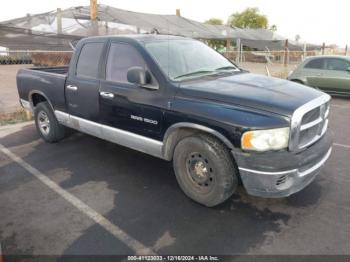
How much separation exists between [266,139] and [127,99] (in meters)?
1.89

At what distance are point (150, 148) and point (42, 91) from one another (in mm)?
2827

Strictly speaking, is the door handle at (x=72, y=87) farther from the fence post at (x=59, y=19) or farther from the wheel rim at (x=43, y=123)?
the fence post at (x=59, y=19)

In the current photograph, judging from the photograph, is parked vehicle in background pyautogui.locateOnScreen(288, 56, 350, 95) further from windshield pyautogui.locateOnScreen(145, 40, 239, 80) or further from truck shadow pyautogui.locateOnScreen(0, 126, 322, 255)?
truck shadow pyautogui.locateOnScreen(0, 126, 322, 255)

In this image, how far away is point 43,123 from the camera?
6.16m

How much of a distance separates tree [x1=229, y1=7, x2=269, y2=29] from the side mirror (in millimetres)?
55487

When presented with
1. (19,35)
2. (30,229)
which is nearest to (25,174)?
(30,229)

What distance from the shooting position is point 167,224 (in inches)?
133

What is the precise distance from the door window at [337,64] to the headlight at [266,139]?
8.76 m

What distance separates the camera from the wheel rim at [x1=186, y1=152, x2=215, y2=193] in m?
3.57

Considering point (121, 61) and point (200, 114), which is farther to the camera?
point (121, 61)

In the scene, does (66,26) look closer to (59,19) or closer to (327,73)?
(59,19)

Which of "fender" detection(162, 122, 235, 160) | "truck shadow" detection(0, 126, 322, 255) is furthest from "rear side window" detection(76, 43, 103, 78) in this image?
"fender" detection(162, 122, 235, 160)

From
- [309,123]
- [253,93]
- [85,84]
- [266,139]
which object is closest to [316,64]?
[309,123]

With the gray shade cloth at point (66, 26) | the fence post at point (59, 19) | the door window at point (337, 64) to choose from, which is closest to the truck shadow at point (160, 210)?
the door window at point (337, 64)
